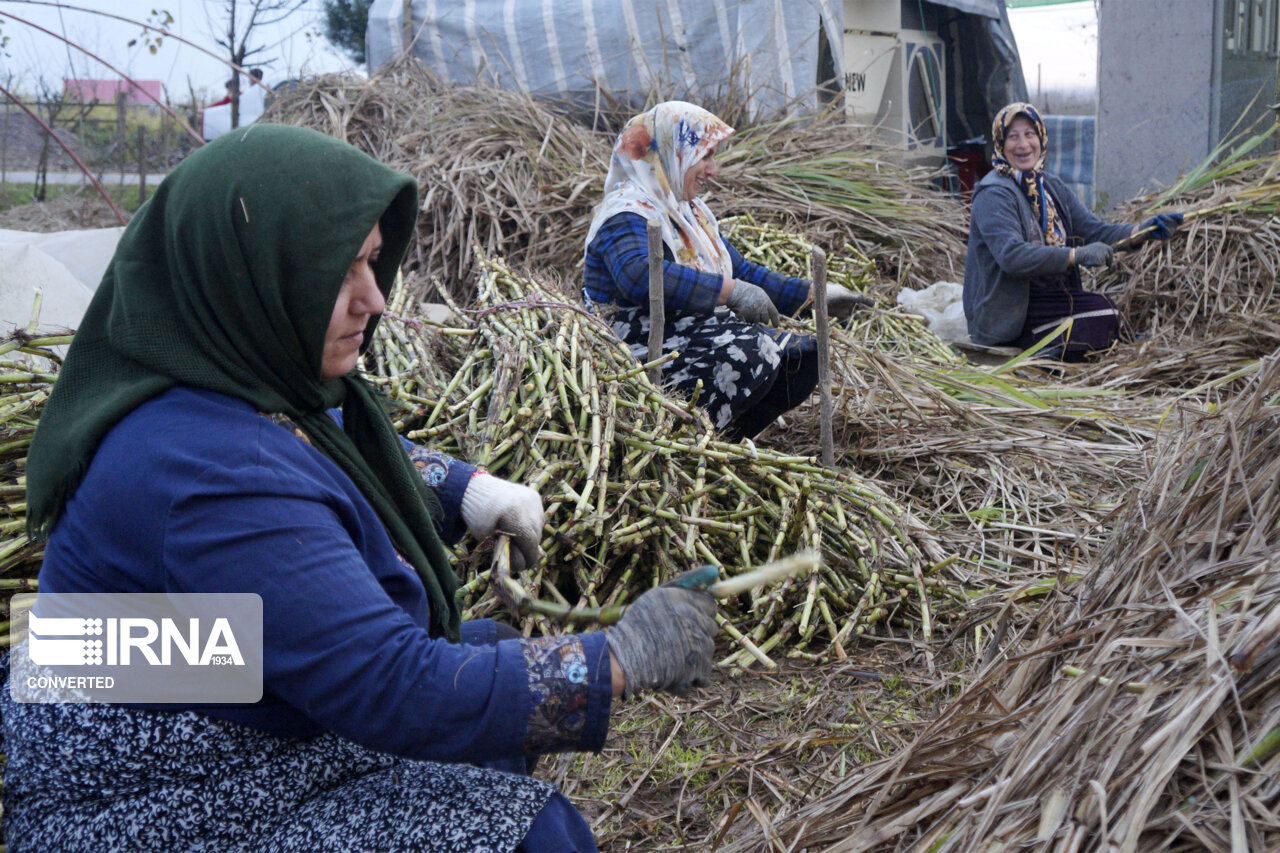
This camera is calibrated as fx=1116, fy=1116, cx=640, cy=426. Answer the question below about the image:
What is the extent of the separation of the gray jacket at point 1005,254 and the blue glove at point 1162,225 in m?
0.12

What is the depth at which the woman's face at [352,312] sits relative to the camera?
140 cm

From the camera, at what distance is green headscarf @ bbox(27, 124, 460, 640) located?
50.8 inches

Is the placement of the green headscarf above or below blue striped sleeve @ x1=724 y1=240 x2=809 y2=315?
above

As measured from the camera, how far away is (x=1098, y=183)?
7.97m

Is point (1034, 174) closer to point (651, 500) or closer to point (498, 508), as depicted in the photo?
point (651, 500)

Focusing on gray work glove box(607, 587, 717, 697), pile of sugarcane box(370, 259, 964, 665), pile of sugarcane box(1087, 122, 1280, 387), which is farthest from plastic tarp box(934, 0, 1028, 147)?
gray work glove box(607, 587, 717, 697)

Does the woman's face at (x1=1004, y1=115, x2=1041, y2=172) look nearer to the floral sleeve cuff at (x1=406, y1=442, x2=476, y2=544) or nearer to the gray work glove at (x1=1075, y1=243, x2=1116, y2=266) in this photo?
the gray work glove at (x1=1075, y1=243, x2=1116, y2=266)

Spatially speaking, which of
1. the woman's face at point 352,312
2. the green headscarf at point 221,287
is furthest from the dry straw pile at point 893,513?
the green headscarf at point 221,287

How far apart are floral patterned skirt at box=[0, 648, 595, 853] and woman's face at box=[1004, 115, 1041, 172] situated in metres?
4.75

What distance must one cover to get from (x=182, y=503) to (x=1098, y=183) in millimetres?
7957

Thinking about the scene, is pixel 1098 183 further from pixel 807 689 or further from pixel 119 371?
pixel 119 371

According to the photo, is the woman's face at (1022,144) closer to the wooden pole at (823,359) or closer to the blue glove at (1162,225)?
the blue glove at (1162,225)

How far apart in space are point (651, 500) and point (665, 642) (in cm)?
157
